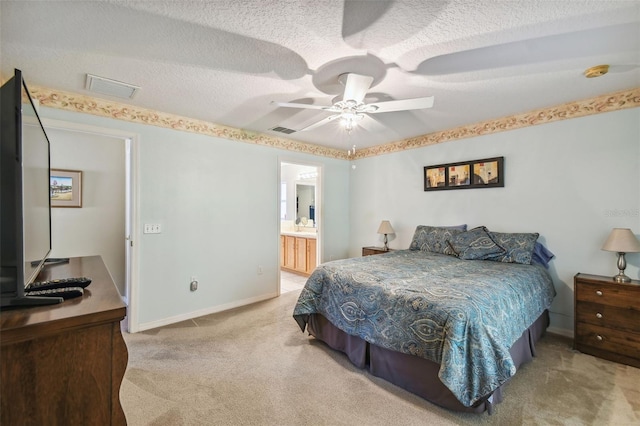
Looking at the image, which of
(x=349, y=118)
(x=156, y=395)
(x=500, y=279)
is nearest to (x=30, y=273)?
(x=156, y=395)

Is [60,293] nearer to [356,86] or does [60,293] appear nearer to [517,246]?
[356,86]

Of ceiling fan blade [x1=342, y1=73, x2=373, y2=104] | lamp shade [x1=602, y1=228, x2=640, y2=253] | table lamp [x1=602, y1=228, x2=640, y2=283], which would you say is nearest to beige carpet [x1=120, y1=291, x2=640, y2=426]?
table lamp [x1=602, y1=228, x2=640, y2=283]

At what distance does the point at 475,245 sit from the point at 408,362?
1.86m

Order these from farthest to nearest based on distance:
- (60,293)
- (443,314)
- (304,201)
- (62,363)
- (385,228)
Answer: (304,201)
(385,228)
(443,314)
(60,293)
(62,363)

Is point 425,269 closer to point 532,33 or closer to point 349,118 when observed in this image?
point 349,118

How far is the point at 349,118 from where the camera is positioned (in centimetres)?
248

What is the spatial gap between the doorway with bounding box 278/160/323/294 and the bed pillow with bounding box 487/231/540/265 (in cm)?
296

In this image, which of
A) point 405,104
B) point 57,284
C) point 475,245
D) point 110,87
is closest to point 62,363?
point 57,284

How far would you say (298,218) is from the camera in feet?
21.0

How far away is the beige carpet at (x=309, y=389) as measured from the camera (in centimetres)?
178

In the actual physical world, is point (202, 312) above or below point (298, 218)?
Result: below

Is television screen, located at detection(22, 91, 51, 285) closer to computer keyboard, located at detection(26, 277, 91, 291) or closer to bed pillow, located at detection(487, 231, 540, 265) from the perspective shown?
computer keyboard, located at detection(26, 277, 91, 291)

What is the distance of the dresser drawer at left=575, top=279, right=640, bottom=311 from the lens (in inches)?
92.2

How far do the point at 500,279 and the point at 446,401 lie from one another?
1.07 metres
